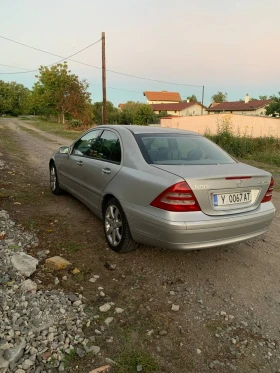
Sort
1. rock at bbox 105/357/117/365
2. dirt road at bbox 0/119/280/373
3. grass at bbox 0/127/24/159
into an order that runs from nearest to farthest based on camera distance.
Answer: rock at bbox 105/357/117/365 → dirt road at bbox 0/119/280/373 → grass at bbox 0/127/24/159

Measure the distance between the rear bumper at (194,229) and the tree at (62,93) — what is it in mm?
36735

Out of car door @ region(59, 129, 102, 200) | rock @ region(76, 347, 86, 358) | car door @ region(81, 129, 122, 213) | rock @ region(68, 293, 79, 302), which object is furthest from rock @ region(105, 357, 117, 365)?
car door @ region(59, 129, 102, 200)

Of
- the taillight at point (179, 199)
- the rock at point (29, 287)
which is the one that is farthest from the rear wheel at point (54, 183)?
the taillight at point (179, 199)

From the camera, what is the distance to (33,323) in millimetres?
2271

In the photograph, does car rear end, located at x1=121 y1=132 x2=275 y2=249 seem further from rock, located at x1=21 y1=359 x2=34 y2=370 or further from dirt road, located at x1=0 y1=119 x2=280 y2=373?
rock, located at x1=21 y1=359 x2=34 y2=370

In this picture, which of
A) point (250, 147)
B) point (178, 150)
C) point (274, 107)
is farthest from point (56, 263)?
point (274, 107)

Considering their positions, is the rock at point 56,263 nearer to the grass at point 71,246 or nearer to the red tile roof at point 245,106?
the grass at point 71,246

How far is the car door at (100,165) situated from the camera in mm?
3686

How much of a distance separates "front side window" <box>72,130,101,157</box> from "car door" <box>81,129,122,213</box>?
0.29ft

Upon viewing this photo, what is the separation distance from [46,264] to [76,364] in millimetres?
1389

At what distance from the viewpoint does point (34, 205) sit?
17.0ft

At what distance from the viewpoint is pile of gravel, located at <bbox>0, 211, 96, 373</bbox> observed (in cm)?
196

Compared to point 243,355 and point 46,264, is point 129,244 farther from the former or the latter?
point 243,355

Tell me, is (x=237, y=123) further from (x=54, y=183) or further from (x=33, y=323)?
(x=33, y=323)
